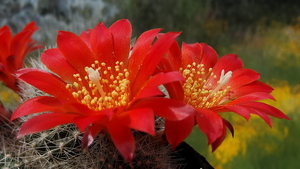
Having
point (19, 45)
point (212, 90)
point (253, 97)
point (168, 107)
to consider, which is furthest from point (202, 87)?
point (19, 45)

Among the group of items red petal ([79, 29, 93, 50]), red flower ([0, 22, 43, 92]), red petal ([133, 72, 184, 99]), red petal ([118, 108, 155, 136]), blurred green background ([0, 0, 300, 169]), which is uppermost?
red petal ([133, 72, 184, 99])

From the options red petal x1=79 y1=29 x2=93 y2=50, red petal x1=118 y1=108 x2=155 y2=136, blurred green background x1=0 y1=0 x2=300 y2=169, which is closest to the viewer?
red petal x1=118 y1=108 x2=155 y2=136

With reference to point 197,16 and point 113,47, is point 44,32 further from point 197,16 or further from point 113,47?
point 113,47

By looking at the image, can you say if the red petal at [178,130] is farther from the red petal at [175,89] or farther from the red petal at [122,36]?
the red petal at [122,36]

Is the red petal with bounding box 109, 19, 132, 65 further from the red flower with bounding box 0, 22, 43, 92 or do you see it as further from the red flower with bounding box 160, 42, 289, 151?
the red flower with bounding box 0, 22, 43, 92

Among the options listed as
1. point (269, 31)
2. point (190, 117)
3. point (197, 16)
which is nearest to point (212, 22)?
point (197, 16)

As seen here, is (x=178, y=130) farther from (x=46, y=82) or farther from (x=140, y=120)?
(x=46, y=82)

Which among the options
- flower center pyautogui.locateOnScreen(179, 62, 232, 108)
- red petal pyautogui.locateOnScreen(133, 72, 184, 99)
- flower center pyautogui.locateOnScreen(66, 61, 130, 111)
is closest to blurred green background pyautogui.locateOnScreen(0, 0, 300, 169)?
flower center pyautogui.locateOnScreen(179, 62, 232, 108)

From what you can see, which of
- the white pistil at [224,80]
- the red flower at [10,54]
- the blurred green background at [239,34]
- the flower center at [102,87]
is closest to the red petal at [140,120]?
the flower center at [102,87]
